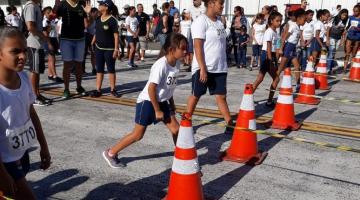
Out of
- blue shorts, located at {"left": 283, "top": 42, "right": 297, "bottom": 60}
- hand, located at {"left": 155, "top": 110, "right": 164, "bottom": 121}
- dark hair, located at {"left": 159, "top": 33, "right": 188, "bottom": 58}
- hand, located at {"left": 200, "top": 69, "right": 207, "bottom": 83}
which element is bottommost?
hand, located at {"left": 155, "top": 110, "right": 164, "bottom": 121}

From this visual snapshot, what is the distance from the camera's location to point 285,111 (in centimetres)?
634

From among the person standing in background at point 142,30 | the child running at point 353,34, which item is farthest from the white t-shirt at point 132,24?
the child running at point 353,34

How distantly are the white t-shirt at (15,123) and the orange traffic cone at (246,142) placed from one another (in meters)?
2.75

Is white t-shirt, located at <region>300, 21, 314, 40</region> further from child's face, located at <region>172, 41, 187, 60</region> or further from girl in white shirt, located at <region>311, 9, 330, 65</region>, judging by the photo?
child's face, located at <region>172, 41, 187, 60</region>

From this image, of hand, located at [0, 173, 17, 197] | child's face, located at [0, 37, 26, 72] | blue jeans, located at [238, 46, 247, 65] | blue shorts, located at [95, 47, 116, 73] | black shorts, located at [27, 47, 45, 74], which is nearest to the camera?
hand, located at [0, 173, 17, 197]

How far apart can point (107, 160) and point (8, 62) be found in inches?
94.5

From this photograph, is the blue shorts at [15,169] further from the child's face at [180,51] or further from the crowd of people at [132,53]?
the child's face at [180,51]

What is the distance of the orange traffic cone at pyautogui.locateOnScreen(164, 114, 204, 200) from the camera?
359cm

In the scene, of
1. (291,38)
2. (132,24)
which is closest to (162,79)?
(291,38)

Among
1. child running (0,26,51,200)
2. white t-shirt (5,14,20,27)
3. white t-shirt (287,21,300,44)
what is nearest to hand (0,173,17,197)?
child running (0,26,51,200)

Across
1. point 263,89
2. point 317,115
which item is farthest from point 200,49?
point 263,89

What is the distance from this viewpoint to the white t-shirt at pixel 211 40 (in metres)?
5.62

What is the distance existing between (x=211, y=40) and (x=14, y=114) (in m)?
3.59

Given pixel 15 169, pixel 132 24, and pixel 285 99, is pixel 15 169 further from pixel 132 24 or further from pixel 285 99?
pixel 132 24
